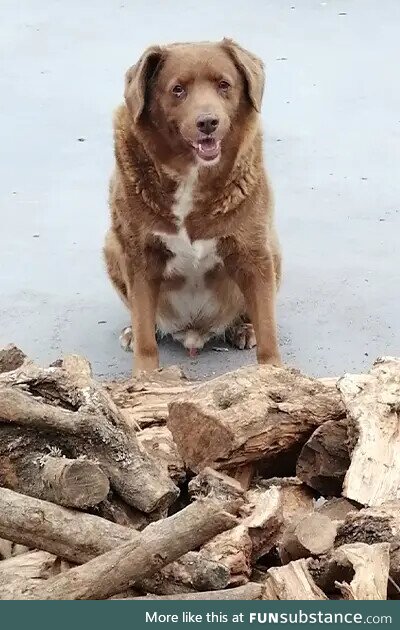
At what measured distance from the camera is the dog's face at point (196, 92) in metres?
3.30

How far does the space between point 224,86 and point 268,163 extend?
66.6 inches

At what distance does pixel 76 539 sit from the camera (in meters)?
2.03

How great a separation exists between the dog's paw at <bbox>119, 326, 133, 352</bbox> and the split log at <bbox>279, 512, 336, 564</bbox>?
6.01 ft

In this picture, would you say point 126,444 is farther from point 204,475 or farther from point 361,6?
point 361,6

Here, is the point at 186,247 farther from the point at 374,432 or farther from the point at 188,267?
the point at 374,432

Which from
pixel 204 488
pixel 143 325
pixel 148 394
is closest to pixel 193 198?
pixel 143 325

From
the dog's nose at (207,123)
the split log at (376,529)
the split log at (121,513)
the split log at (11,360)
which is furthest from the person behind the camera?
the dog's nose at (207,123)

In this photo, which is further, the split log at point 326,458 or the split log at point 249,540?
the split log at point 326,458

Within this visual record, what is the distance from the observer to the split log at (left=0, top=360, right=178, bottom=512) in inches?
88.0

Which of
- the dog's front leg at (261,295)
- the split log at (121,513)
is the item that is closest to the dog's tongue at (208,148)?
the dog's front leg at (261,295)

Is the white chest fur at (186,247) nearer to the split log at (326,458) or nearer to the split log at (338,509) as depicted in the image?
the split log at (326,458)

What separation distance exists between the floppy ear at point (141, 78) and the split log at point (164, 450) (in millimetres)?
1094

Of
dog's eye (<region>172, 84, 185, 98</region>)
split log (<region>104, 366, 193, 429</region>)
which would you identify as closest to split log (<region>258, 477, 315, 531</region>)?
split log (<region>104, 366, 193, 429</region>)
